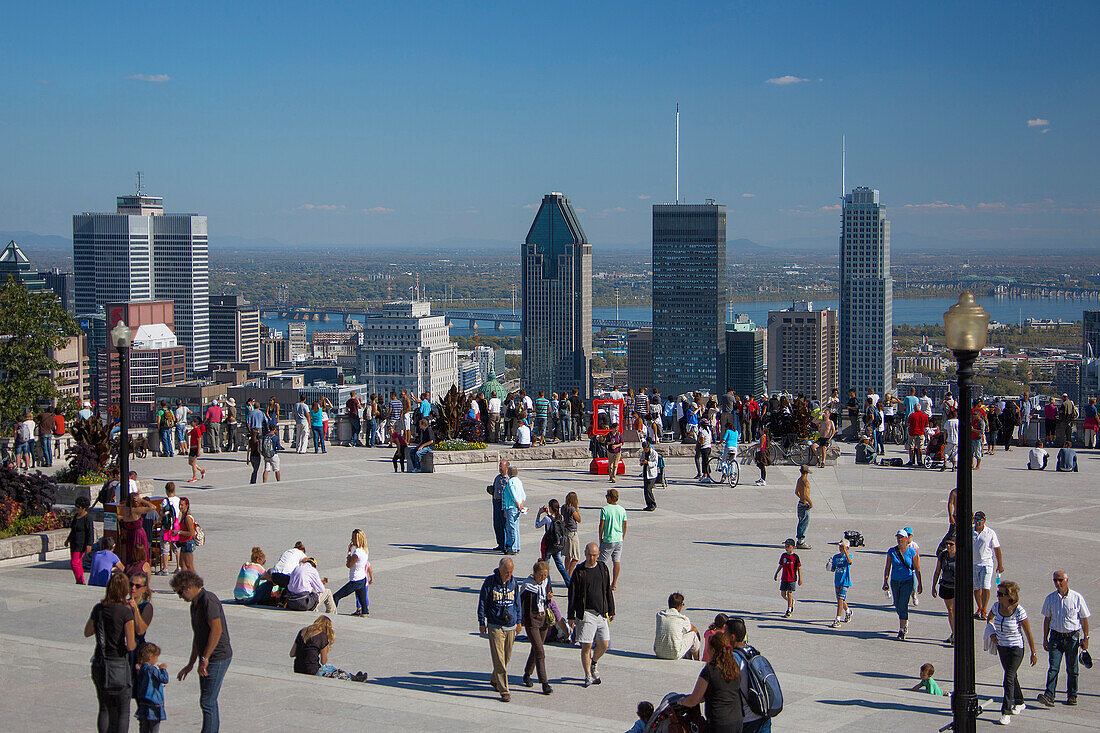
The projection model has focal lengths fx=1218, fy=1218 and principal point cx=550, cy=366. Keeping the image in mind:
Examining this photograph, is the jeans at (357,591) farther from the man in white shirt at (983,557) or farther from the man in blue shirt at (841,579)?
the man in white shirt at (983,557)

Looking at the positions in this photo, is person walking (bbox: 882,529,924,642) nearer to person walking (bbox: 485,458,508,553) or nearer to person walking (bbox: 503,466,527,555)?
person walking (bbox: 503,466,527,555)

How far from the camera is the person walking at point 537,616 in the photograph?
1131 cm

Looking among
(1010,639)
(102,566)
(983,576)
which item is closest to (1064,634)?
(1010,639)

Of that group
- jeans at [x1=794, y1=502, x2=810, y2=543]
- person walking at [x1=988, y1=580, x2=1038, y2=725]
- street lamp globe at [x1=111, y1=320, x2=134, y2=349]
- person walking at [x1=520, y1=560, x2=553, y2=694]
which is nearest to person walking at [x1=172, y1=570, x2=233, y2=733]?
person walking at [x1=520, y1=560, x2=553, y2=694]

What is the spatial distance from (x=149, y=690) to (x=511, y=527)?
8.85 m

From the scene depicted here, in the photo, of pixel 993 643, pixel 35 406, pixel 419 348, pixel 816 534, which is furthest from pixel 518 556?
pixel 419 348

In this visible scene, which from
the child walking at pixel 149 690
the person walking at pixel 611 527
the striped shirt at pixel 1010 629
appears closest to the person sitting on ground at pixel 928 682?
the striped shirt at pixel 1010 629

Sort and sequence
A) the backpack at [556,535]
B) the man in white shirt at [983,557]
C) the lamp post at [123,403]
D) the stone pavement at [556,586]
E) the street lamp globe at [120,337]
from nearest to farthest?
the stone pavement at [556,586] → the man in white shirt at [983,557] → the backpack at [556,535] → the lamp post at [123,403] → the street lamp globe at [120,337]

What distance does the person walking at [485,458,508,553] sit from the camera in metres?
17.8

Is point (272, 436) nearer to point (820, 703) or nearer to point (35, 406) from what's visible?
point (35, 406)

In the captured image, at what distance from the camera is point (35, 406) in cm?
2870

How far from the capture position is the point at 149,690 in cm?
946

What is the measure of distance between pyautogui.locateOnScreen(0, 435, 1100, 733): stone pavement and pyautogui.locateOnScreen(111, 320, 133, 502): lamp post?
1459 mm

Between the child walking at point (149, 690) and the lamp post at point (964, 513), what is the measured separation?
19.9 ft
